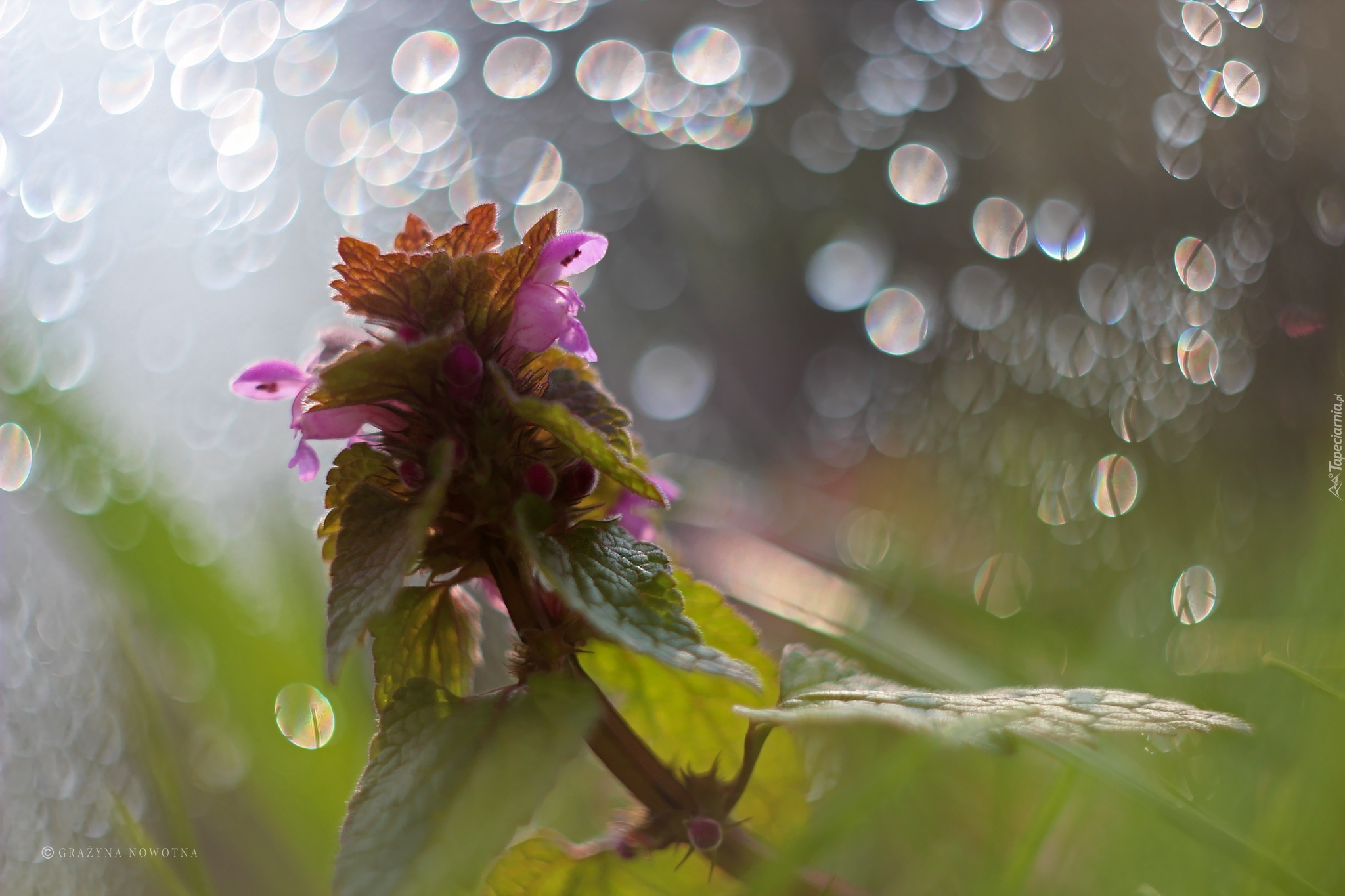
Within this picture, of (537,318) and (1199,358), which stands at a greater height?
(1199,358)

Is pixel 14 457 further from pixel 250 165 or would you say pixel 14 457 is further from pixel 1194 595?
pixel 1194 595

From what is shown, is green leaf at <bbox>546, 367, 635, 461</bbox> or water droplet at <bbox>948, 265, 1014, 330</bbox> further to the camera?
water droplet at <bbox>948, 265, 1014, 330</bbox>

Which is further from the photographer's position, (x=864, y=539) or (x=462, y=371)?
(x=864, y=539)

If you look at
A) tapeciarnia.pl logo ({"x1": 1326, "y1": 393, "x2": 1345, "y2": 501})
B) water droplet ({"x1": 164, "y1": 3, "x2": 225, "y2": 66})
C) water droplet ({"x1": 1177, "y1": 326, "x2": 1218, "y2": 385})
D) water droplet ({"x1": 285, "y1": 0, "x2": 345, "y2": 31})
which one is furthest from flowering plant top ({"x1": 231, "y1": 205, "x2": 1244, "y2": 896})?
water droplet ({"x1": 285, "y1": 0, "x2": 345, "y2": 31})

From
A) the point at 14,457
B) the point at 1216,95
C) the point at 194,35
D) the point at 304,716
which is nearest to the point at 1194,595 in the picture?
the point at 1216,95

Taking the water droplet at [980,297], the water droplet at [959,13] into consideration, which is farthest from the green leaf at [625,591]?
the water droplet at [959,13]

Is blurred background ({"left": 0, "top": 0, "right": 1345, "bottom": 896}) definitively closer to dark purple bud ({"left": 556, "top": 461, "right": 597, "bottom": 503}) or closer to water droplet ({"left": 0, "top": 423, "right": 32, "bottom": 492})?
water droplet ({"left": 0, "top": 423, "right": 32, "bottom": 492})

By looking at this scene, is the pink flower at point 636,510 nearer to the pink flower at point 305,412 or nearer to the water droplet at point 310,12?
the pink flower at point 305,412

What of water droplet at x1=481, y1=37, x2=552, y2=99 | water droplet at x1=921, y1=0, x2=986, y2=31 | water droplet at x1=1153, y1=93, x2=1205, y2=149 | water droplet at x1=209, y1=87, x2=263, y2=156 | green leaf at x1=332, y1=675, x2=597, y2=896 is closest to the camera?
green leaf at x1=332, y1=675, x2=597, y2=896
